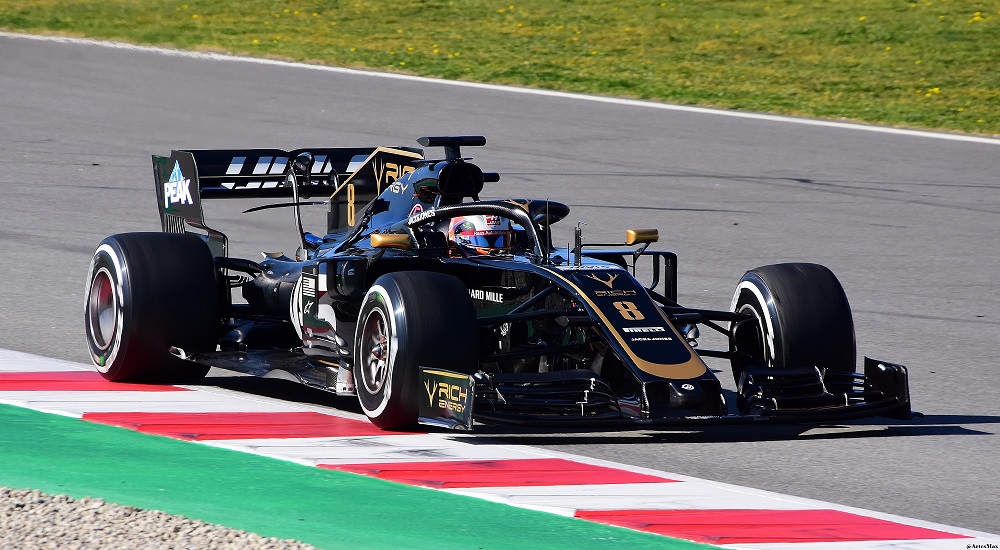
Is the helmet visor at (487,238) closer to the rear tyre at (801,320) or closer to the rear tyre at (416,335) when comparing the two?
the rear tyre at (416,335)

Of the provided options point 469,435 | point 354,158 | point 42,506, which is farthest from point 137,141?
point 42,506

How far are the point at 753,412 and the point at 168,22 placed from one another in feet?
75.5

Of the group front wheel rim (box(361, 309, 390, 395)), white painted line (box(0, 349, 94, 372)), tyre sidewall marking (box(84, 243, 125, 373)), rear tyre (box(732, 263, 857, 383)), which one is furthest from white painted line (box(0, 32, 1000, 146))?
front wheel rim (box(361, 309, 390, 395))

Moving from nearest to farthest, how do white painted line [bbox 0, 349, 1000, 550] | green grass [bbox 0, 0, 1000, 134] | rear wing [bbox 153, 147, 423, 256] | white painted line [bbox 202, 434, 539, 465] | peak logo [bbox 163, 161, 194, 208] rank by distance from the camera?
white painted line [bbox 0, 349, 1000, 550] → white painted line [bbox 202, 434, 539, 465] → rear wing [bbox 153, 147, 423, 256] → peak logo [bbox 163, 161, 194, 208] → green grass [bbox 0, 0, 1000, 134]

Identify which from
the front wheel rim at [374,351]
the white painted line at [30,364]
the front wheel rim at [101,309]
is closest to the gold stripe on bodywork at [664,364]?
the front wheel rim at [374,351]

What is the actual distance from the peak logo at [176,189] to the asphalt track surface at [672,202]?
1.02 meters

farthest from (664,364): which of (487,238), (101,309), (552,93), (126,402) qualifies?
(552,93)

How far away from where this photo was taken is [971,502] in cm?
632

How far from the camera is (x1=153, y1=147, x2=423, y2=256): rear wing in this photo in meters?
9.28

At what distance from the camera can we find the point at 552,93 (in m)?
22.9

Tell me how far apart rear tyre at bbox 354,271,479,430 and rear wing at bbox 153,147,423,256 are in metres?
1.96

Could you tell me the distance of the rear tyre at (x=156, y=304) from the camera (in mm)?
8391

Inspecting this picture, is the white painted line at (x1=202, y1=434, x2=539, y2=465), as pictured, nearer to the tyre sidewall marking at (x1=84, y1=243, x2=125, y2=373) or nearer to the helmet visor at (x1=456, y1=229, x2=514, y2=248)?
the helmet visor at (x1=456, y1=229, x2=514, y2=248)

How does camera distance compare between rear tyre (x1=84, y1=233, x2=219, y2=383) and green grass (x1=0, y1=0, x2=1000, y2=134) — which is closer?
rear tyre (x1=84, y1=233, x2=219, y2=383)
